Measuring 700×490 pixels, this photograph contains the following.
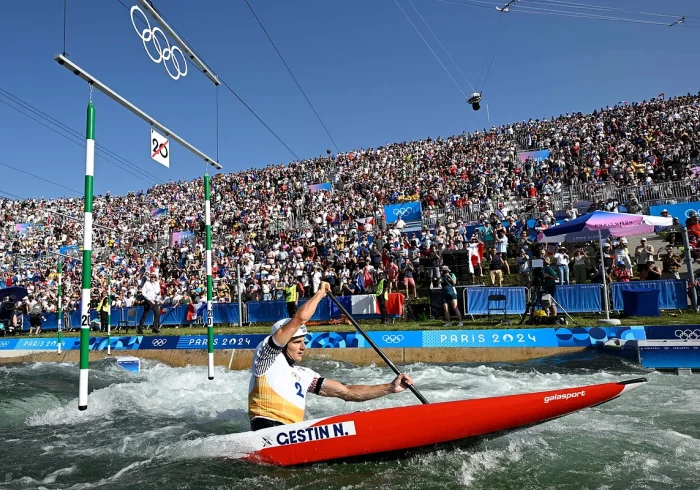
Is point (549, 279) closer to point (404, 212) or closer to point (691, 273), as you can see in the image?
point (691, 273)

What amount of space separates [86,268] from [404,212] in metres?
18.1

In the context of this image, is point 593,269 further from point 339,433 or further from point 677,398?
point 339,433

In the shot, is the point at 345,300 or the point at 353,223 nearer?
the point at 345,300

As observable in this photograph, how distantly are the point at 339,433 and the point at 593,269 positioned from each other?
540 inches

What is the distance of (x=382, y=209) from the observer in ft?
79.1

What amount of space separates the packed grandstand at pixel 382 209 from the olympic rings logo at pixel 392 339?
4896 mm

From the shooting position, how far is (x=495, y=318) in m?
14.6

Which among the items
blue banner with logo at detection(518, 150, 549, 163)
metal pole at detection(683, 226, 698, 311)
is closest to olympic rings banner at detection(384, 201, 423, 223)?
blue banner with logo at detection(518, 150, 549, 163)

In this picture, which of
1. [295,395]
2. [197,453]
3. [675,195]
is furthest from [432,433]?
[675,195]

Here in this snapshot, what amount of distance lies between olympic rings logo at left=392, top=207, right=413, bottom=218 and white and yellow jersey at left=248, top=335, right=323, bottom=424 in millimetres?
18341

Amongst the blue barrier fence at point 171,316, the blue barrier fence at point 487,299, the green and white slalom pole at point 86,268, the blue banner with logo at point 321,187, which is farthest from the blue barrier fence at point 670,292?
the blue banner with logo at point 321,187

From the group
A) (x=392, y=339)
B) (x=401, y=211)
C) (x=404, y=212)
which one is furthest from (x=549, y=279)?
(x=401, y=211)

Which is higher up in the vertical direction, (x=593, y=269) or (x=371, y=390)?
(x=593, y=269)

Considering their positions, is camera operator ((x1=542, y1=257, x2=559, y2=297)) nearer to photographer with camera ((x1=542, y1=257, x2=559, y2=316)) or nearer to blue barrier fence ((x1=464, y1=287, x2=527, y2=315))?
photographer with camera ((x1=542, y1=257, x2=559, y2=316))
